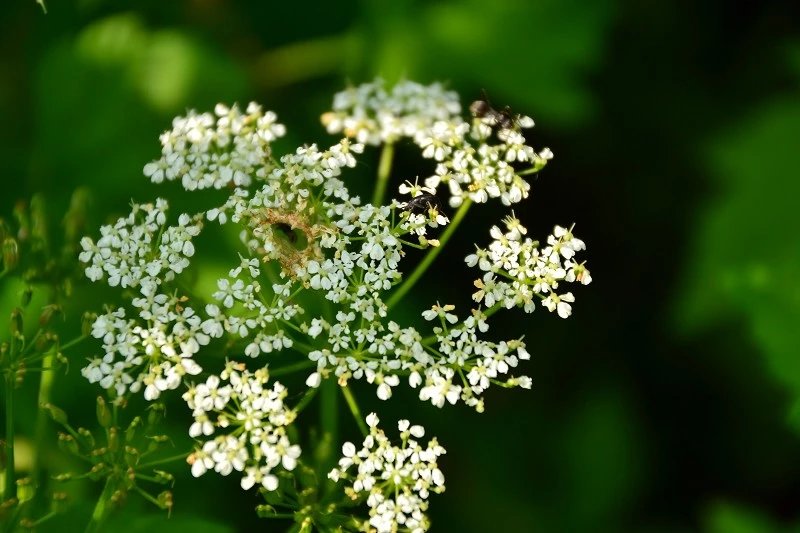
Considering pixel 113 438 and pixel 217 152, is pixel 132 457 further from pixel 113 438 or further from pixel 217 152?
pixel 217 152

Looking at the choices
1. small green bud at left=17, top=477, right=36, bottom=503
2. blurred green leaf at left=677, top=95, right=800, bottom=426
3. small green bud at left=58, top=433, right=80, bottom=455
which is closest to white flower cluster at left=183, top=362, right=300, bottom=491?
small green bud at left=58, top=433, right=80, bottom=455

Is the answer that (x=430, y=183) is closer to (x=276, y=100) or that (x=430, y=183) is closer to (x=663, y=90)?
(x=276, y=100)

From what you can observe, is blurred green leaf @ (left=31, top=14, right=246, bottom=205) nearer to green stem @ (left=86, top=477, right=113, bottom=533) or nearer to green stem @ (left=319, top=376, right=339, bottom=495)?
green stem @ (left=319, top=376, right=339, bottom=495)

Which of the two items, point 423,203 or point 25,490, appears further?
point 423,203

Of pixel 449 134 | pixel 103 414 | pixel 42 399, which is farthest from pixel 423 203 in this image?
pixel 42 399

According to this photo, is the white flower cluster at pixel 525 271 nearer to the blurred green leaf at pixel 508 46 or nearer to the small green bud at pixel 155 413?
the small green bud at pixel 155 413

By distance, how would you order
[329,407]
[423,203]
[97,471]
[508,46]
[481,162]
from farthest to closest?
[508,46] < [481,162] < [329,407] < [423,203] < [97,471]

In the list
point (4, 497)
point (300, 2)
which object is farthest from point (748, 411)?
point (4, 497)

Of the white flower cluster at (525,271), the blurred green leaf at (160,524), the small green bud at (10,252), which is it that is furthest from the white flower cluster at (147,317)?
the white flower cluster at (525,271)
